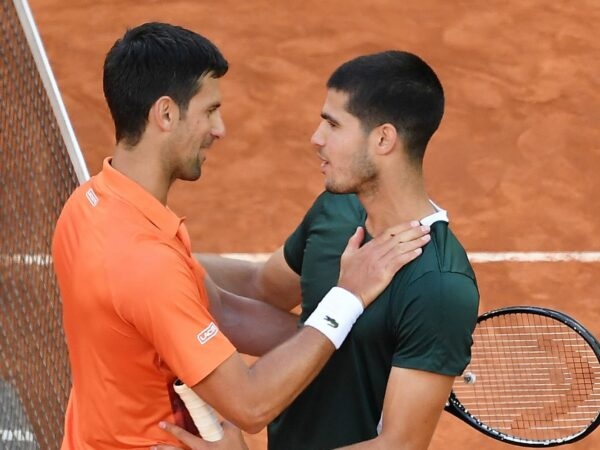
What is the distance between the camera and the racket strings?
671cm

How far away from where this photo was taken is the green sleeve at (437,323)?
473cm

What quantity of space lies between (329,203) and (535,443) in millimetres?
1514

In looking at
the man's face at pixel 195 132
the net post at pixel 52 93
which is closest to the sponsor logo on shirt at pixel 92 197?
the man's face at pixel 195 132

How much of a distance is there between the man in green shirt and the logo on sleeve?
58 cm

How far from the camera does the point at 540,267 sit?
31.3ft

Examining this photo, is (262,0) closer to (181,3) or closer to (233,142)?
(181,3)

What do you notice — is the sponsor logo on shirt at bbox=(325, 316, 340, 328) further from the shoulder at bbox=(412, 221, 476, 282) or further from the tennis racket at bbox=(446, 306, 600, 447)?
the tennis racket at bbox=(446, 306, 600, 447)

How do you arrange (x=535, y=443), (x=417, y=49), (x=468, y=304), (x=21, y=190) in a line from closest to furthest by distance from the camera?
1. (x=468, y=304)
2. (x=535, y=443)
3. (x=21, y=190)
4. (x=417, y=49)

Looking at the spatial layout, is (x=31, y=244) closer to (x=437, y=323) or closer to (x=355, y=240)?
(x=355, y=240)

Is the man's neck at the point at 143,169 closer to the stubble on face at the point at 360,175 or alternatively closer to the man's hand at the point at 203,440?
the stubble on face at the point at 360,175

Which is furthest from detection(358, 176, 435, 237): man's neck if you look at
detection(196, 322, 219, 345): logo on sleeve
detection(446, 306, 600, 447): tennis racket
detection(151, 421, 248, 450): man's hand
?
detection(446, 306, 600, 447): tennis racket

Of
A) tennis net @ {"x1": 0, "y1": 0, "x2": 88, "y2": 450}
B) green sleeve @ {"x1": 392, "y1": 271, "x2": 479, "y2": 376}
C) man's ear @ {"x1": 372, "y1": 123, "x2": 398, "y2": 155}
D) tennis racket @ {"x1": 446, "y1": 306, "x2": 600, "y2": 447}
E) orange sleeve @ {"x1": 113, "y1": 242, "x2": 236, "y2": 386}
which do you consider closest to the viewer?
orange sleeve @ {"x1": 113, "y1": 242, "x2": 236, "y2": 386}

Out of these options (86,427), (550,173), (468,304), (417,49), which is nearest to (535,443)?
(468,304)

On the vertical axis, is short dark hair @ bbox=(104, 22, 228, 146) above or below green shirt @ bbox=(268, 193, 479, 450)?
above
